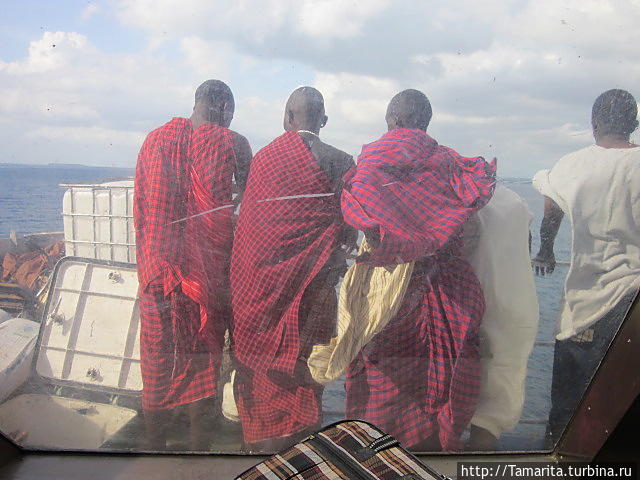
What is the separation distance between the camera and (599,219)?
147 cm

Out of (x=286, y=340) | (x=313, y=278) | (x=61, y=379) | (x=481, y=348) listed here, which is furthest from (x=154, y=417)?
(x=481, y=348)

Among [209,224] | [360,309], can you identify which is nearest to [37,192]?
[209,224]

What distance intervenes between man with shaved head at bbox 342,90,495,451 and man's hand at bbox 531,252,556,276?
21 centimetres

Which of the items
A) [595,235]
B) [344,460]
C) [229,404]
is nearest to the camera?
[344,460]

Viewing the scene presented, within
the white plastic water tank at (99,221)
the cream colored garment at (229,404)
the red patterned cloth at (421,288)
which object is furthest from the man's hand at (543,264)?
the white plastic water tank at (99,221)

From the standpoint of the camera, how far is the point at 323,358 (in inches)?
58.7

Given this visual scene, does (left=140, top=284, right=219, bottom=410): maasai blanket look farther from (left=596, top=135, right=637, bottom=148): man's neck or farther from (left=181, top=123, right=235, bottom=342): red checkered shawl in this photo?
(left=596, top=135, right=637, bottom=148): man's neck

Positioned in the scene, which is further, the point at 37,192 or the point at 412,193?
the point at 37,192

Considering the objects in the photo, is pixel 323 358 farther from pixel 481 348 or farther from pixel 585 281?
pixel 585 281

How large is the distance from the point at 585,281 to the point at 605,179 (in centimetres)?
33

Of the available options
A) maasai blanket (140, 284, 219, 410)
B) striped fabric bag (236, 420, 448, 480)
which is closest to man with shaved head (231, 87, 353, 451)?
maasai blanket (140, 284, 219, 410)

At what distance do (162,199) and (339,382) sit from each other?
2.61 ft

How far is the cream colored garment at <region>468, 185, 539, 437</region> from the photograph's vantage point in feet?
4.88

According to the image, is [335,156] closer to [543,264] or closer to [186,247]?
[186,247]
